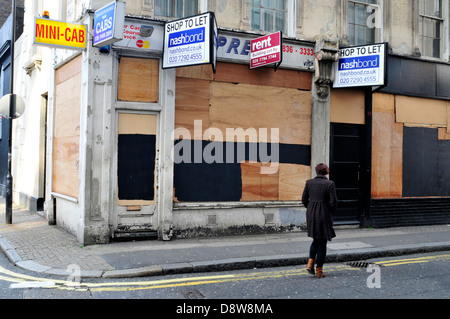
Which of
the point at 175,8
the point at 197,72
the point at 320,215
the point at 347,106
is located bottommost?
the point at 320,215

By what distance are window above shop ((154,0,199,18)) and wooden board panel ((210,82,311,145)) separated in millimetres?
1829

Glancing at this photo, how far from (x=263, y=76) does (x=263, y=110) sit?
0.84 metres

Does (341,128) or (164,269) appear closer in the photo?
(164,269)

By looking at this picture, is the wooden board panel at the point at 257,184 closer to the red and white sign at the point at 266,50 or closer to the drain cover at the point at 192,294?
the red and white sign at the point at 266,50

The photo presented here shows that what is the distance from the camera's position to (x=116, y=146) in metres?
9.00

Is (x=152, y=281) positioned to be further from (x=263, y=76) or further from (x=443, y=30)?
(x=443, y=30)

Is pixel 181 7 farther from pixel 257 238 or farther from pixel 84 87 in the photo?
pixel 257 238

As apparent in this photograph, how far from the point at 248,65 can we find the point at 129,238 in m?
4.92

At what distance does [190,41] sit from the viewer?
28.9ft

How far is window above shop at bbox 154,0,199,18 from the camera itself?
968 centimetres

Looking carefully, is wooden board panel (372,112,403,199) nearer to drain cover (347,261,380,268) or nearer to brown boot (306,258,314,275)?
drain cover (347,261,380,268)

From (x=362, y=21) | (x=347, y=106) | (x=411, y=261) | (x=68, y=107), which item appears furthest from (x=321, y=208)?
(x=362, y=21)
